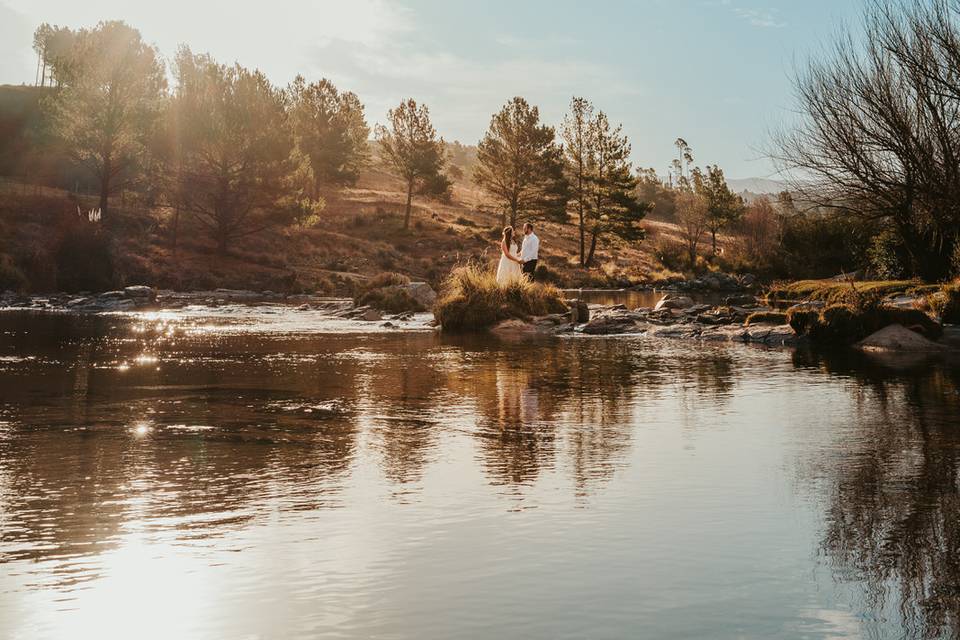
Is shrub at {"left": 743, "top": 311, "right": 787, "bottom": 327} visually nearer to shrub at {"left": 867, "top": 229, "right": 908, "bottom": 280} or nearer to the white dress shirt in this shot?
the white dress shirt

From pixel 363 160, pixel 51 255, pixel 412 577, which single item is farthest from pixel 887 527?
pixel 363 160

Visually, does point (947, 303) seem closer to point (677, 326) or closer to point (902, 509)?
point (677, 326)

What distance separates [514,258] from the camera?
28453 millimetres

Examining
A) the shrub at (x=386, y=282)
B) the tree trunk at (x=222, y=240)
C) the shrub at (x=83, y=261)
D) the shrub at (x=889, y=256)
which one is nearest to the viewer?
the shrub at (x=889, y=256)

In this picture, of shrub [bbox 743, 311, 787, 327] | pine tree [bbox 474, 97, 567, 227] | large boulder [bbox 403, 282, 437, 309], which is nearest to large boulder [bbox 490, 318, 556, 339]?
shrub [bbox 743, 311, 787, 327]

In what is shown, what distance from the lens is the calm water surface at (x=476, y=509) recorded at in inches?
190

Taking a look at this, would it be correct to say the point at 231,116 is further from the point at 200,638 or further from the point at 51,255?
the point at 200,638

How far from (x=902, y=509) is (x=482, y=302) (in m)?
20.5

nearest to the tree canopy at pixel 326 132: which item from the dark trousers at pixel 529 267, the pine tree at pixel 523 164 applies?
the pine tree at pixel 523 164

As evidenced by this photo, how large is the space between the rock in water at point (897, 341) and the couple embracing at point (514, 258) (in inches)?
406

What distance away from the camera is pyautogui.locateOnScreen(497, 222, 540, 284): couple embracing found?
92.1 ft

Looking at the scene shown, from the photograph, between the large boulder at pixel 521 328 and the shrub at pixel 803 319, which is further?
the large boulder at pixel 521 328

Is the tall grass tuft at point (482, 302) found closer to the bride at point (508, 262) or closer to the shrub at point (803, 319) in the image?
the bride at point (508, 262)

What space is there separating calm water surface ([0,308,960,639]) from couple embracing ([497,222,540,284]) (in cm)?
1356
